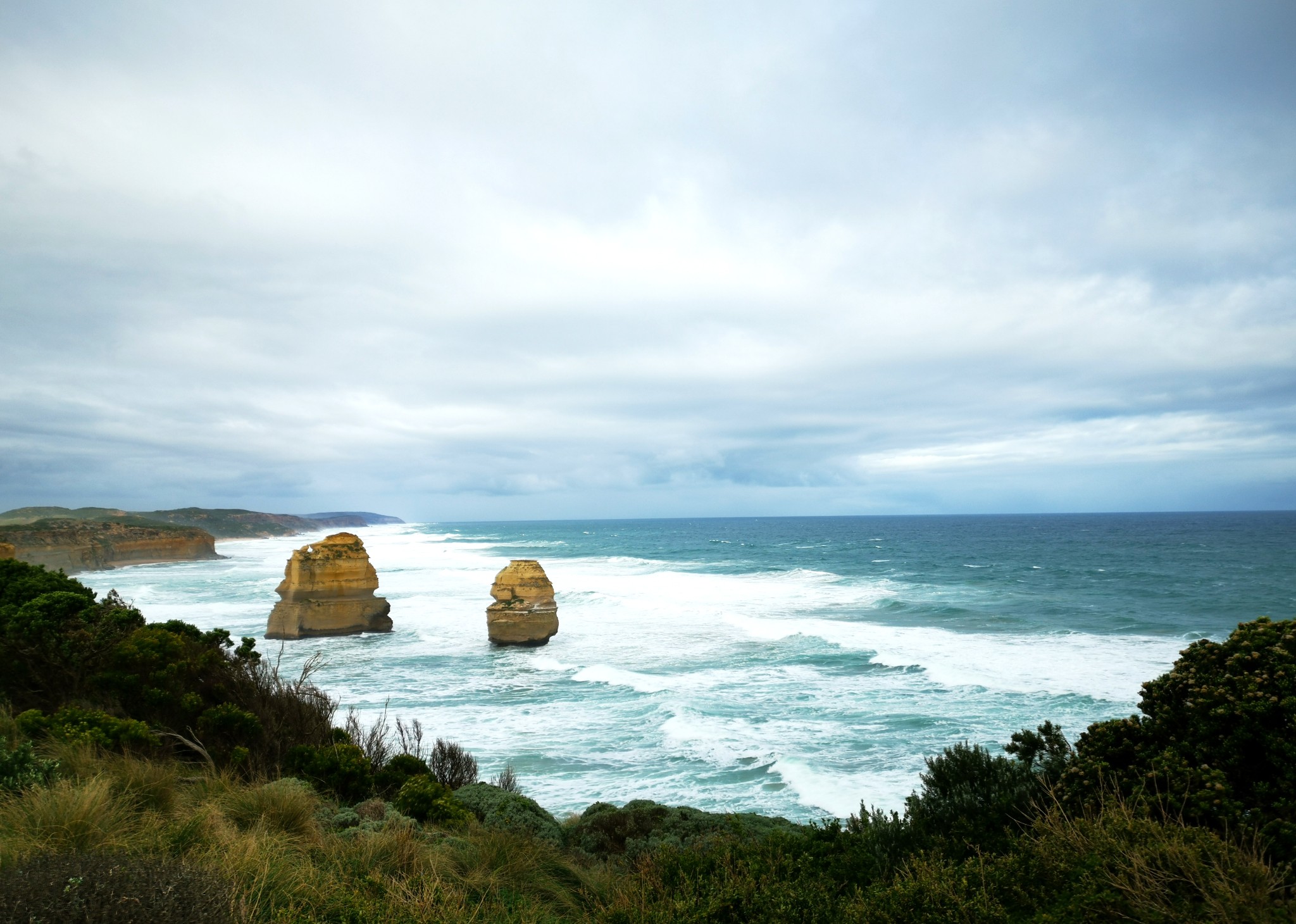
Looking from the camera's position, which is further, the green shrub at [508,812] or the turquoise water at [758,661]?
the turquoise water at [758,661]

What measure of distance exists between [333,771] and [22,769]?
3567mm

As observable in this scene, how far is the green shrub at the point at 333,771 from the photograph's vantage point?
895cm

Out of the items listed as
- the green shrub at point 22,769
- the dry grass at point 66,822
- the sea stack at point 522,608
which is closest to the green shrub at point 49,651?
the green shrub at point 22,769

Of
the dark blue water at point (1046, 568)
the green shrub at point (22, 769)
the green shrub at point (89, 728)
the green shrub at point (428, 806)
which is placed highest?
the green shrub at point (22, 769)

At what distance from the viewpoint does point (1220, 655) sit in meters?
6.04

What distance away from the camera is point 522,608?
26.9 meters

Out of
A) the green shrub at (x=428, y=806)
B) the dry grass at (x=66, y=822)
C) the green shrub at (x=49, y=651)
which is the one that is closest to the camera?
the dry grass at (x=66, y=822)

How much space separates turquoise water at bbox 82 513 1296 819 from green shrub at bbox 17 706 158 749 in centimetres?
685

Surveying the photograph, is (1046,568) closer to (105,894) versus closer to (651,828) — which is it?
(651,828)

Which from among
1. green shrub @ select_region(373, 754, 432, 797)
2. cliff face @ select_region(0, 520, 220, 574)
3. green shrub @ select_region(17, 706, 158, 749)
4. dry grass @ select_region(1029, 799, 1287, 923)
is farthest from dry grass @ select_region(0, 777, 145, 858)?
cliff face @ select_region(0, 520, 220, 574)

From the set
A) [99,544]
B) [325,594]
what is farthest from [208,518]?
[325,594]

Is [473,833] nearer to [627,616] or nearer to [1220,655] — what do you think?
[1220,655]

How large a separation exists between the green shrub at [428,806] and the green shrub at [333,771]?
3.18 ft

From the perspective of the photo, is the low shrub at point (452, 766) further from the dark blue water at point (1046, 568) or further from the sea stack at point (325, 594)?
the dark blue water at point (1046, 568)
